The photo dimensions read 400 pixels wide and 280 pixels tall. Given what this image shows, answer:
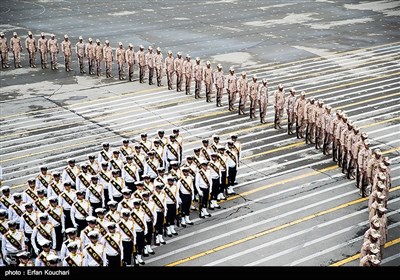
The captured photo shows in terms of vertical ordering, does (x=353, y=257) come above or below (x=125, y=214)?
below

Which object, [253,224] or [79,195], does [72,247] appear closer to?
[79,195]

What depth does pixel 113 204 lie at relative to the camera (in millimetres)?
15656

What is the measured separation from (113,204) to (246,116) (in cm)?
1247

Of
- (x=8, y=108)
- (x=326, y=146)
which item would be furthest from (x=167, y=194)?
(x=8, y=108)

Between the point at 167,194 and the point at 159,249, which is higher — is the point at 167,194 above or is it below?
above

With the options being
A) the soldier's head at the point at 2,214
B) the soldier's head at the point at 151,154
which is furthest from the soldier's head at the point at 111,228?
the soldier's head at the point at 151,154

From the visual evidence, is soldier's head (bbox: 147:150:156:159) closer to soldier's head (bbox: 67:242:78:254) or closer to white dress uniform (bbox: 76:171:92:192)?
white dress uniform (bbox: 76:171:92:192)

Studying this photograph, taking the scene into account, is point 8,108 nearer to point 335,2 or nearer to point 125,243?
point 125,243

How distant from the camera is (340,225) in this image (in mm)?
18062

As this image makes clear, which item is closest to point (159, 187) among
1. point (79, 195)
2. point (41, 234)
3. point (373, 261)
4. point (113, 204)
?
point (113, 204)

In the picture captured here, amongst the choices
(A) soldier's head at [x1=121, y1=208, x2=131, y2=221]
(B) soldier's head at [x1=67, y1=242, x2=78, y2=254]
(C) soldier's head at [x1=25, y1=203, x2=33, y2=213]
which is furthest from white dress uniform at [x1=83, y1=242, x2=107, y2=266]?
(C) soldier's head at [x1=25, y1=203, x2=33, y2=213]

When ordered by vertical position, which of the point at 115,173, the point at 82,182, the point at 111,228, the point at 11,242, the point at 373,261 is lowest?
the point at 11,242

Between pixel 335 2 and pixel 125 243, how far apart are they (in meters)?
43.0
